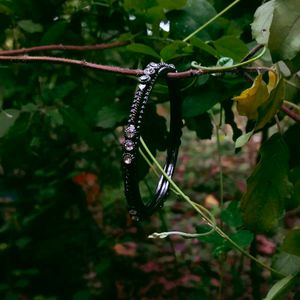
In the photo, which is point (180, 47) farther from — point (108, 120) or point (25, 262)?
point (25, 262)

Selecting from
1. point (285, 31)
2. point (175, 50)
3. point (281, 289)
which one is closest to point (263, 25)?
point (285, 31)

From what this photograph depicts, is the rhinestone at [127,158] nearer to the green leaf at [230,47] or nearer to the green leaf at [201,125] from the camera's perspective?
the green leaf at [230,47]

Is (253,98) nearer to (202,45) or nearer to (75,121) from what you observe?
(202,45)

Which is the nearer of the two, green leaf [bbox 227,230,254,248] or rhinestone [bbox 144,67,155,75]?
rhinestone [bbox 144,67,155,75]

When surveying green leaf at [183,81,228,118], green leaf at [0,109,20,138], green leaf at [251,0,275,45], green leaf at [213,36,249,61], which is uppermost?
green leaf at [251,0,275,45]

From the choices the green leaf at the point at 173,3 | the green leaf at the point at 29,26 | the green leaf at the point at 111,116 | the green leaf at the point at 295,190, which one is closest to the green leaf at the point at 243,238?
the green leaf at the point at 295,190

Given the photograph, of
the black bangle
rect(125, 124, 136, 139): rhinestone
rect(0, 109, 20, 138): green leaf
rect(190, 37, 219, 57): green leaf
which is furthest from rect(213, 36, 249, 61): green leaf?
rect(0, 109, 20, 138): green leaf

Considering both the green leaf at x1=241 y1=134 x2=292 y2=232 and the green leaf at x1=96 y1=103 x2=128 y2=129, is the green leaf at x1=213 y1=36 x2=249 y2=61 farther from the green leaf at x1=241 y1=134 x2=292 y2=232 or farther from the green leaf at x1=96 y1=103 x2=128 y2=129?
the green leaf at x1=96 y1=103 x2=128 y2=129

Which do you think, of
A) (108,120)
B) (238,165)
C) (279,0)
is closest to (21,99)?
(108,120)
